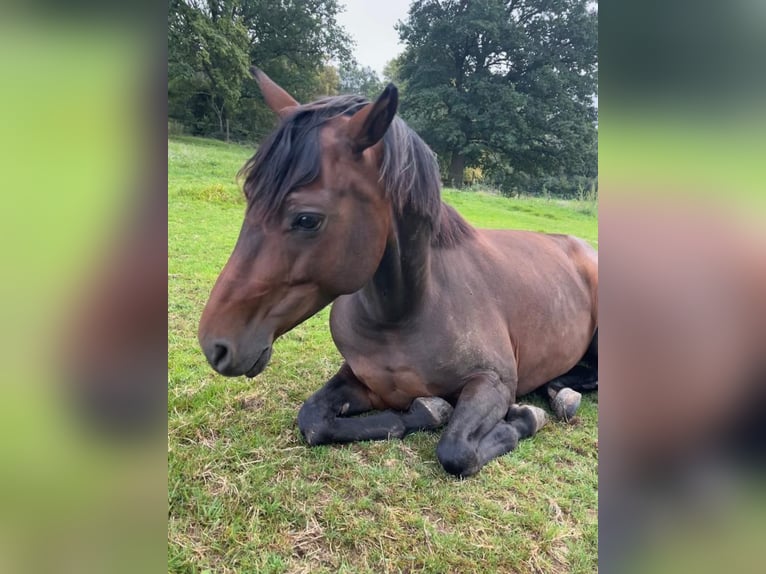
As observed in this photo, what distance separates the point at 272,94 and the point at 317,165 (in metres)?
0.45

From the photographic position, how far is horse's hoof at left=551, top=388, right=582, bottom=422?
1984 millimetres

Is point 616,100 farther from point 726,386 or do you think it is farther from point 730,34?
point 726,386

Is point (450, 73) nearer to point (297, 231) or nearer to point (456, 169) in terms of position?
point (456, 169)

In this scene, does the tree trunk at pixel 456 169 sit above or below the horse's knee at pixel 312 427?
above

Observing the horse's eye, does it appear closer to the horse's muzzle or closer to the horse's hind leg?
the horse's muzzle

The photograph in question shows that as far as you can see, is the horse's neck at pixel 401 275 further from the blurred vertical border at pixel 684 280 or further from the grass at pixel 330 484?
the blurred vertical border at pixel 684 280

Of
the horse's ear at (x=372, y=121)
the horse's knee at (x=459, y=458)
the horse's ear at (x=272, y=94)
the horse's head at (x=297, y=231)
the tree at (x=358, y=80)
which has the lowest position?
the horse's knee at (x=459, y=458)

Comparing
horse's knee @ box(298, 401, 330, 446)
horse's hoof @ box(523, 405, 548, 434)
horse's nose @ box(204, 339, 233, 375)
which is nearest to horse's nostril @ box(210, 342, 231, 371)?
horse's nose @ box(204, 339, 233, 375)

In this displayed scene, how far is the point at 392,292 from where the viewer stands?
1.67 metres

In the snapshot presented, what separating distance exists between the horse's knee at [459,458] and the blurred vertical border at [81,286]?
1104 mm

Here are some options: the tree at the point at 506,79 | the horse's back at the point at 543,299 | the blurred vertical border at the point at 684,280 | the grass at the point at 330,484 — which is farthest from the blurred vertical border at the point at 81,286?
the horse's back at the point at 543,299

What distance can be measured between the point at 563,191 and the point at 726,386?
0.86 m

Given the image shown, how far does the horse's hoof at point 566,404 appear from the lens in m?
1.98

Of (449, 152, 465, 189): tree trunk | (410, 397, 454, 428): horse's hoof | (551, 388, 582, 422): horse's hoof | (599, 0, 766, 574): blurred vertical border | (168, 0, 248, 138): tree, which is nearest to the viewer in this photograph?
(599, 0, 766, 574): blurred vertical border
